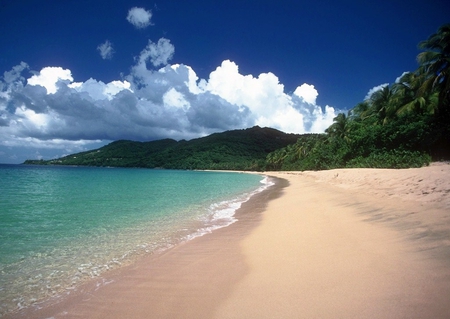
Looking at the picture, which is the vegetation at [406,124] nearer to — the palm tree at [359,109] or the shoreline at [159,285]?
the palm tree at [359,109]

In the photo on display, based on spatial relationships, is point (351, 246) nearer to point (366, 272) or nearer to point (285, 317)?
point (366, 272)

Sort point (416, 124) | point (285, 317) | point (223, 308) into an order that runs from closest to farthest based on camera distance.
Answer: point (285, 317), point (223, 308), point (416, 124)

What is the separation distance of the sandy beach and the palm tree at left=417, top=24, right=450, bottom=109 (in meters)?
24.0

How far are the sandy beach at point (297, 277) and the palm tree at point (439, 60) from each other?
78.6ft

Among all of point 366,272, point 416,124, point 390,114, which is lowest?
point 366,272

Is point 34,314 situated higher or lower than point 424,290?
lower

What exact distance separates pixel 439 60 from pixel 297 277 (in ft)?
97.4

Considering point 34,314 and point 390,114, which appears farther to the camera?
point 390,114

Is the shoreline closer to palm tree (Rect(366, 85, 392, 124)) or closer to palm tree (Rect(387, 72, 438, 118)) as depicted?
palm tree (Rect(387, 72, 438, 118))

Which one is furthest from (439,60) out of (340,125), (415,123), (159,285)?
(159,285)

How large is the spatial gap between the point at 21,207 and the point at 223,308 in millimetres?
13653

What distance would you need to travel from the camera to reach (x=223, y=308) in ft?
9.79

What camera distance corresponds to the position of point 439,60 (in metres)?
22.5

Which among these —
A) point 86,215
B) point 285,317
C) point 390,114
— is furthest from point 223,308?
point 390,114
